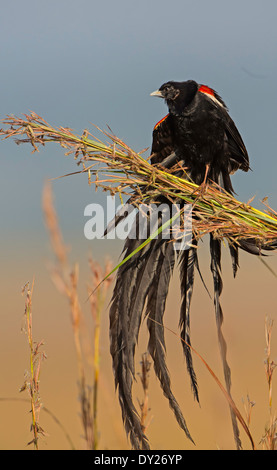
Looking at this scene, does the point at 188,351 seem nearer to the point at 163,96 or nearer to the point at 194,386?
the point at 194,386

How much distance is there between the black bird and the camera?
1939 millimetres

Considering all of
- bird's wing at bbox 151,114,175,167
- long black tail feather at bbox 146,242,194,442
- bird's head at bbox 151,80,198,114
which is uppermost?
bird's head at bbox 151,80,198,114

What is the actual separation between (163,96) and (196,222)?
124 centimetres

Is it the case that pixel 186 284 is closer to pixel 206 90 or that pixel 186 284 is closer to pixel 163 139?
pixel 163 139

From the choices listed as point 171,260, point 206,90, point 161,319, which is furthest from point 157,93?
point 161,319

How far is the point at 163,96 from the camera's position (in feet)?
9.55

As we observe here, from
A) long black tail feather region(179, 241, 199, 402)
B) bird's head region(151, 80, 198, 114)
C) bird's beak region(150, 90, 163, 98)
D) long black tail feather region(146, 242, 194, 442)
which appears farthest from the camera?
bird's beak region(150, 90, 163, 98)

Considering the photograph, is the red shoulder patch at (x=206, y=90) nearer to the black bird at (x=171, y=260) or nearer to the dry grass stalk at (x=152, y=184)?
the black bird at (x=171, y=260)

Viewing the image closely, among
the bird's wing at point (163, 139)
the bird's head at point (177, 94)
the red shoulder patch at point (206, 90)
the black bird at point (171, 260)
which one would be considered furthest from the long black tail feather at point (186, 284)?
the red shoulder patch at point (206, 90)

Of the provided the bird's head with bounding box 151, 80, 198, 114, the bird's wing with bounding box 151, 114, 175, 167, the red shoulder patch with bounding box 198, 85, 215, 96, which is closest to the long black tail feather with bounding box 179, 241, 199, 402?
the bird's wing with bounding box 151, 114, 175, 167

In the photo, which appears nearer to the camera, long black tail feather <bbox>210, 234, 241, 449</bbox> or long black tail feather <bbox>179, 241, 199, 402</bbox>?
long black tail feather <bbox>210, 234, 241, 449</bbox>

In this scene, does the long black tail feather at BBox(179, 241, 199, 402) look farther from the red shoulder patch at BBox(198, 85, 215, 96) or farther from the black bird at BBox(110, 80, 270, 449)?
the red shoulder patch at BBox(198, 85, 215, 96)

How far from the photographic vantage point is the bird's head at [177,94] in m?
2.81

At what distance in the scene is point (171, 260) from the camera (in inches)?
91.9
